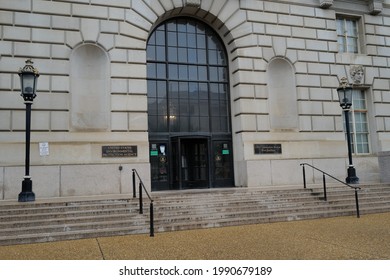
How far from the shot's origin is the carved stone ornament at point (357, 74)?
19125 millimetres

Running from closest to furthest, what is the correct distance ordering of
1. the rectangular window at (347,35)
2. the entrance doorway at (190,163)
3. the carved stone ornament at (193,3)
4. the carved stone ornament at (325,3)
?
the entrance doorway at (190,163)
the carved stone ornament at (193,3)
the carved stone ornament at (325,3)
the rectangular window at (347,35)

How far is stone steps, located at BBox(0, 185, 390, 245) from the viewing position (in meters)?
9.56

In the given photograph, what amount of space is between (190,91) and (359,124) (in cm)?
977

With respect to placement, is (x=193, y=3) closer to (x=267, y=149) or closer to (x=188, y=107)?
(x=188, y=107)

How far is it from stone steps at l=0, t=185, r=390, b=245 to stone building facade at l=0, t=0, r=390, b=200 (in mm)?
3058

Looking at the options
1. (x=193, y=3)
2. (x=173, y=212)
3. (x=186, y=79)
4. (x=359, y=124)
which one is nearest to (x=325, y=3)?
(x=359, y=124)

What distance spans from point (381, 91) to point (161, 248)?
17122mm

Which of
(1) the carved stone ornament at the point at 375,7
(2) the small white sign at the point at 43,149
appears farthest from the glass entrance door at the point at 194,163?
(1) the carved stone ornament at the point at 375,7

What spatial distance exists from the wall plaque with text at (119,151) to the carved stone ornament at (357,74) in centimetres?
1244

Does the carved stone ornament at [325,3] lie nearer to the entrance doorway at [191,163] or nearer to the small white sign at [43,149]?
the entrance doorway at [191,163]

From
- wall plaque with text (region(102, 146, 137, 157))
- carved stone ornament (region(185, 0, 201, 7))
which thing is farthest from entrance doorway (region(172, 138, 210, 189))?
carved stone ornament (region(185, 0, 201, 7))

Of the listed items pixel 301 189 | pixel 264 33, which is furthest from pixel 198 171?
pixel 264 33

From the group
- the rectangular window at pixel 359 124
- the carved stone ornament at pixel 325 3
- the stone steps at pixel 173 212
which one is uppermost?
the carved stone ornament at pixel 325 3

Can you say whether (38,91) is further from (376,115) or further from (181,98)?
(376,115)
